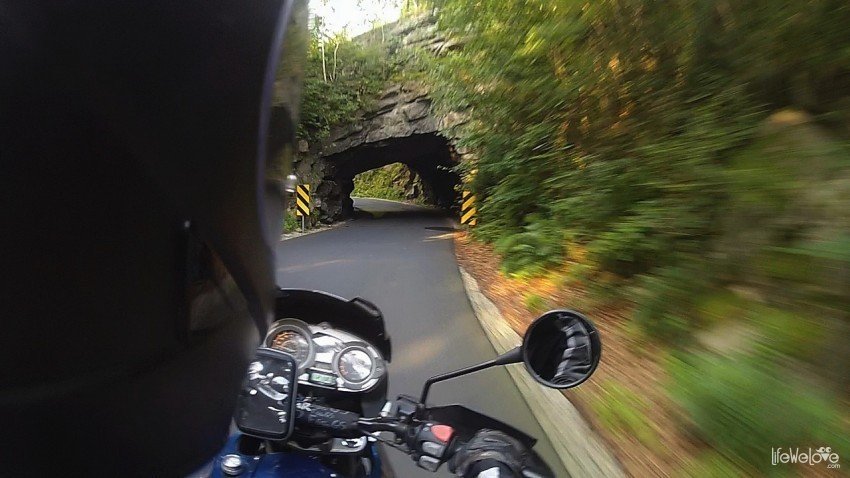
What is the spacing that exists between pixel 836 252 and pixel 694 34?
2.33 meters

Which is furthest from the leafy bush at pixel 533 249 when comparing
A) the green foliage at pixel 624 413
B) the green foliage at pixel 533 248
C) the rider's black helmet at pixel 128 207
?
the rider's black helmet at pixel 128 207

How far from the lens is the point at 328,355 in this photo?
2.10m

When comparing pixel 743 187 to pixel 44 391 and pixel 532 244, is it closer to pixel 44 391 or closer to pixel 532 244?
pixel 44 391

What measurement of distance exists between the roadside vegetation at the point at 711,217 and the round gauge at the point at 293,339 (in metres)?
1.88

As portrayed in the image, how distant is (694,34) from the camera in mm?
4270

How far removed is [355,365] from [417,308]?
5.49m

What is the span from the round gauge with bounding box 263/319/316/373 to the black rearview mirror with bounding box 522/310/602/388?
81 cm

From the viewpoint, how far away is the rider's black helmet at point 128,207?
2.87 feet

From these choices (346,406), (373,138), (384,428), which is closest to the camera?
(384,428)

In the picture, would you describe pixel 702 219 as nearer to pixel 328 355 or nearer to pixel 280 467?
pixel 328 355

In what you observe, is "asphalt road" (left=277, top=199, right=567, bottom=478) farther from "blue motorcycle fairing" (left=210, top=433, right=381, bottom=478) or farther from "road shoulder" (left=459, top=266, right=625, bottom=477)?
"blue motorcycle fairing" (left=210, top=433, right=381, bottom=478)

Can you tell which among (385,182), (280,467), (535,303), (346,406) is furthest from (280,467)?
(385,182)

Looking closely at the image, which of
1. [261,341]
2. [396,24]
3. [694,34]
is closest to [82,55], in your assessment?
[261,341]

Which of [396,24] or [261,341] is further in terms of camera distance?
[396,24]
